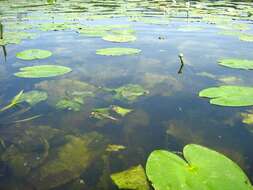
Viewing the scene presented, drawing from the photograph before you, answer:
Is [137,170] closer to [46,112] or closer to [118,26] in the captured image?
[46,112]

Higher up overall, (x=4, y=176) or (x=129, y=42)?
(x=129, y=42)

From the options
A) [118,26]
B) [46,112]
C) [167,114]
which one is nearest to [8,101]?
[46,112]

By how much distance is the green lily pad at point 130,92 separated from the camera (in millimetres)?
3957

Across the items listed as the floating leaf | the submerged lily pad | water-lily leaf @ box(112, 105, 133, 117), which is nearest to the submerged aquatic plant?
the submerged lily pad

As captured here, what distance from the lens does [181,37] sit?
7625 mm

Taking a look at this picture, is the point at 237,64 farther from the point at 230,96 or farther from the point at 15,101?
the point at 15,101

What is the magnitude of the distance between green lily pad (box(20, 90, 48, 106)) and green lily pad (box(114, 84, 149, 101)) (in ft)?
3.01

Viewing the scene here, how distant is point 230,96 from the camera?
370cm

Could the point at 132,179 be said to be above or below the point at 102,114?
below

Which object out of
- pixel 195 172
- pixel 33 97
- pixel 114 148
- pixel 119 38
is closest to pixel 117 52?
pixel 119 38

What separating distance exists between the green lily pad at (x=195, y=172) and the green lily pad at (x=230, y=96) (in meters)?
1.16

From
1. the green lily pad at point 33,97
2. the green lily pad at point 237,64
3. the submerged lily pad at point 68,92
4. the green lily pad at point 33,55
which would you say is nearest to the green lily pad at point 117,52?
the green lily pad at point 33,55

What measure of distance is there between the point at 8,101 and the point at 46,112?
1.95 ft

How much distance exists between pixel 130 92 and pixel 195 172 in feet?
6.42
